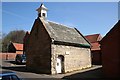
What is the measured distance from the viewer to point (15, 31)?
311 feet

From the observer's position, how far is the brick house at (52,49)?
25.7m

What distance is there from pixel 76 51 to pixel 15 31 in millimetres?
69580

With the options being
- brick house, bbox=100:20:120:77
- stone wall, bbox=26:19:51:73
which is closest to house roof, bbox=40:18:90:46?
stone wall, bbox=26:19:51:73

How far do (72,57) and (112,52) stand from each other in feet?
25.9

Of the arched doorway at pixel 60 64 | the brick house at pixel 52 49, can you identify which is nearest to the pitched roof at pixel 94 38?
the brick house at pixel 52 49

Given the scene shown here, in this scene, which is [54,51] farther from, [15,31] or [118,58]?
[15,31]

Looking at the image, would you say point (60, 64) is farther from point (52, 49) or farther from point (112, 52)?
point (112, 52)

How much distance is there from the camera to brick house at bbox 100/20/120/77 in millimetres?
21031

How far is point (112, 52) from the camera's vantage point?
21.6 metres

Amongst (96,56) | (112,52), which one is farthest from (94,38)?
(112,52)

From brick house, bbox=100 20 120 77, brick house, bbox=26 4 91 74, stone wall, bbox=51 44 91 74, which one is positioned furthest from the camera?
brick house, bbox=26 4 91 74

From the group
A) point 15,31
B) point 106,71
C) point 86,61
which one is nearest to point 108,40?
point 106,71

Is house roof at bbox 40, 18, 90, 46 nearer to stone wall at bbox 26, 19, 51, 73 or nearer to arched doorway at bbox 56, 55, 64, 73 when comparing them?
stone wall at bbox 26, 19, 51, 73

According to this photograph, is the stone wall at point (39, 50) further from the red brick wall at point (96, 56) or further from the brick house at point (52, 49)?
the red brick wall at point (96, 56)
